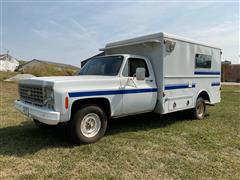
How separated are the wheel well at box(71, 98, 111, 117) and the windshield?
0.80 metres

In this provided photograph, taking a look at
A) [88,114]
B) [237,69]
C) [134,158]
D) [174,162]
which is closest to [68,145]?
[88,114]

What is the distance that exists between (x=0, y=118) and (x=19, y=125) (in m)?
1.25

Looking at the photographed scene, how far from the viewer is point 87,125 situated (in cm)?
525

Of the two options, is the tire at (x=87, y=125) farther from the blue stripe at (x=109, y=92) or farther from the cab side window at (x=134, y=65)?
the cab side window at (x=134, y=65)

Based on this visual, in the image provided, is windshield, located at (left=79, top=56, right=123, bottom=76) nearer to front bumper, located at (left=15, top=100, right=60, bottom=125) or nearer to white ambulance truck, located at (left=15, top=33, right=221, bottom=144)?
white ambulance truck, located at (left=15, top=33, right=221, bottom=144)

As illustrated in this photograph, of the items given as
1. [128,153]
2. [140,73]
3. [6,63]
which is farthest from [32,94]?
[6,63]

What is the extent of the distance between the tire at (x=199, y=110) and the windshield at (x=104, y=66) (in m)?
3.43

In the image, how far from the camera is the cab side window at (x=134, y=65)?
605cm

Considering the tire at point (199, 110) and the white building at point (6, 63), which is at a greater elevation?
the white building at point (6, 63)

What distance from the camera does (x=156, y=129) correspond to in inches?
261

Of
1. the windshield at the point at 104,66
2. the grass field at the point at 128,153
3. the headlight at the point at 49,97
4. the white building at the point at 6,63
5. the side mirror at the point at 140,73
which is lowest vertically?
the grass field at the point at 128,153

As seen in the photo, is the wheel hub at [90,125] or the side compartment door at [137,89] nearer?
the wheel hub at [90,125]

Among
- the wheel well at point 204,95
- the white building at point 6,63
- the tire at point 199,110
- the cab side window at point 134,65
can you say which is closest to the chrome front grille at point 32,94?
the cab side window at point 134,65

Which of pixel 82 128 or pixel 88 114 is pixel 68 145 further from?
pixel 88 114
